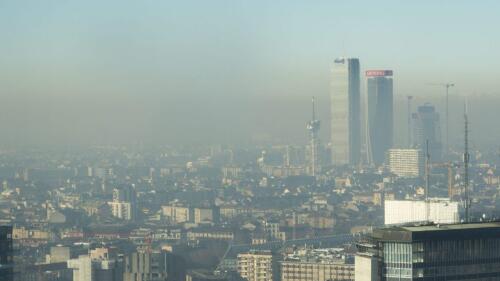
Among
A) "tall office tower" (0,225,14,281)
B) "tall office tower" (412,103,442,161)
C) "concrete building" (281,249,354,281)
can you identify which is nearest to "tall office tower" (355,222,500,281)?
"tall office tower" (0,225,14,281)

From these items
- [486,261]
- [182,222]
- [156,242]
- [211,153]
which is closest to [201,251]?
[156,242]

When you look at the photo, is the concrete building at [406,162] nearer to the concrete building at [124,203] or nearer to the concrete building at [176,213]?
the concrete building at [176,213]

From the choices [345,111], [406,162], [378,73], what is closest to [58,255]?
[406,162]

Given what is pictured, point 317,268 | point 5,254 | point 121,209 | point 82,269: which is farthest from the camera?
point 121,209

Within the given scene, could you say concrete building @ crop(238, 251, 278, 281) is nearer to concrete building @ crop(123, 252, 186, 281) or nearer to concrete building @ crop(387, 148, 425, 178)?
concrete building @ crop(123, 252, 186, 281)

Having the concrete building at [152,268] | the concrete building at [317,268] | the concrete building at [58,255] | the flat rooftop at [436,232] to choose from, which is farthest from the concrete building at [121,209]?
the flat rooftop at [436,232]

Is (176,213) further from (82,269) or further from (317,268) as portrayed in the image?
(317,268)
